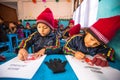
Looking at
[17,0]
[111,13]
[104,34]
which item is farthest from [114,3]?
[17,0]

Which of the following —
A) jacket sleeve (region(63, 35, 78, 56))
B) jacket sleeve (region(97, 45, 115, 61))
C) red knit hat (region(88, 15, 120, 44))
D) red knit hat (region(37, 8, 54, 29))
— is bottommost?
jacket sleeve (region(97, 45, 115, 61))

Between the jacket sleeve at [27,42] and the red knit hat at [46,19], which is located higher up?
the red knit hat at [46,19]

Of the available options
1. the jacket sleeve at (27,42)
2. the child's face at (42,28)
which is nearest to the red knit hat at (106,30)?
the child's face at (42,28)

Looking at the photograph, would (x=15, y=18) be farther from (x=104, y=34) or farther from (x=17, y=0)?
(x=104, y=34)

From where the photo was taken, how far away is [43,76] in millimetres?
556

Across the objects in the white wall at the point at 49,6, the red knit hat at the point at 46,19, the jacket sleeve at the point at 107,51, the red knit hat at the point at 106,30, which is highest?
the white wall at the point at 49,6

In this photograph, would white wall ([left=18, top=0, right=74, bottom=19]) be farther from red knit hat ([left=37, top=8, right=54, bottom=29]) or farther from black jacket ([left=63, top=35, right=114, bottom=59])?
black jacket ([left=63, top=35, right=114, bottom=59])

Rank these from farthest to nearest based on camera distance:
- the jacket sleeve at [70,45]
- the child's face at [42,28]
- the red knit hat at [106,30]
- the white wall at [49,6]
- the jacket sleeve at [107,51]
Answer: the white wall at [49,6], the child's face at [42,28], the jacket sleeve at [70,45], the jacket sleeve at [107,51], the red knit hat at [106,30]

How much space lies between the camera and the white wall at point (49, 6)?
6.77 m

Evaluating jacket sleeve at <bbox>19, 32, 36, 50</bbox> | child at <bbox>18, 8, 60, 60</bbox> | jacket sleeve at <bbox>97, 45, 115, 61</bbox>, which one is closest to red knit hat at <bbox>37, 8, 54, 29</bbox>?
child at <bbox>18, 8, 60, 60</bbox>

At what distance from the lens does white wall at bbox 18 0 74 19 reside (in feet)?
22.2

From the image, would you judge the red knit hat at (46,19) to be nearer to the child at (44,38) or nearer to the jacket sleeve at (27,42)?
the child at (44,38)

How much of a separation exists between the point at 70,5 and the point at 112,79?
6556mm

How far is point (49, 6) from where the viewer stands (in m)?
A: 6.81
